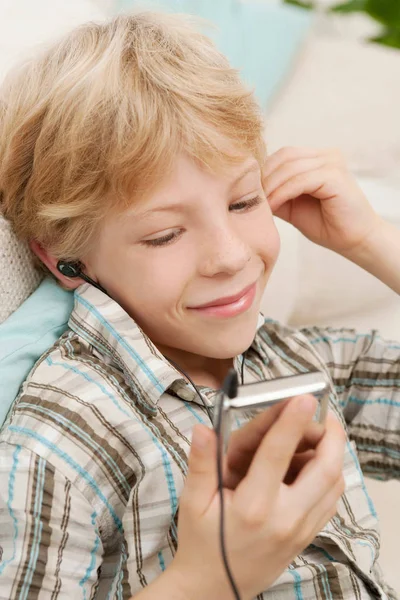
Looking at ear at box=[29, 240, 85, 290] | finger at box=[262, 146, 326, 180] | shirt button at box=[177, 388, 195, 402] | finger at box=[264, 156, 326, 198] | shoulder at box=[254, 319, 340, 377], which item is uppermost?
finger at box=[262, 146, 326, 180]

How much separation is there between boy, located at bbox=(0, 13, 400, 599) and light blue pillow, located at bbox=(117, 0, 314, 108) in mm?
980

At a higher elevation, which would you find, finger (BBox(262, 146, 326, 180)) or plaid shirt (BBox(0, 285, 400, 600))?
finger (BBox(262, 146, 326, 180))

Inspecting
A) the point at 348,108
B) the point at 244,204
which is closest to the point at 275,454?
the point at 244,204

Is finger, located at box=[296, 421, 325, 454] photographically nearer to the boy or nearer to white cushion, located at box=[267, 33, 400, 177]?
the boy

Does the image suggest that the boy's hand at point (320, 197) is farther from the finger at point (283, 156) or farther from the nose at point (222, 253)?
the nose at point (222, 253)

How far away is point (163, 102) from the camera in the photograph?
89 cm

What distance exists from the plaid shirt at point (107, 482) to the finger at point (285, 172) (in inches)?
13.2

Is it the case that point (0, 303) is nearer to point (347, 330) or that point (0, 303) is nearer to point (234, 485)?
point (234, 485)

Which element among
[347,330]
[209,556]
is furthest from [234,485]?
[347,330]

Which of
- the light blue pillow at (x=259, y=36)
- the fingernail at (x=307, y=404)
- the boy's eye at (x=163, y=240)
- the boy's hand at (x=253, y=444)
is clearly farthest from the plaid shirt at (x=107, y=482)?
the light blue pillow at (x=259, y=36)

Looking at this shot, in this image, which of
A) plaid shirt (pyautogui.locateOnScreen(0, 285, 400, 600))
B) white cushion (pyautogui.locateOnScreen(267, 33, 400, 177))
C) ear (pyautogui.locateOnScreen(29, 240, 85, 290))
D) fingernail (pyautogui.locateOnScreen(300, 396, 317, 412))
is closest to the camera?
fingernail (pyautogui.locateOnScreen(300, 396, 317, 412))

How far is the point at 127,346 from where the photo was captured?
0.94 meters

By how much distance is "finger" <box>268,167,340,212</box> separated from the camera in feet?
3.68

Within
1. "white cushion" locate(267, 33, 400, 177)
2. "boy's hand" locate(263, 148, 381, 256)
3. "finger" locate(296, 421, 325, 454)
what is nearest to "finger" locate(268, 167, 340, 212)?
"boy's hand" locate(263, 148, 381, 256)
